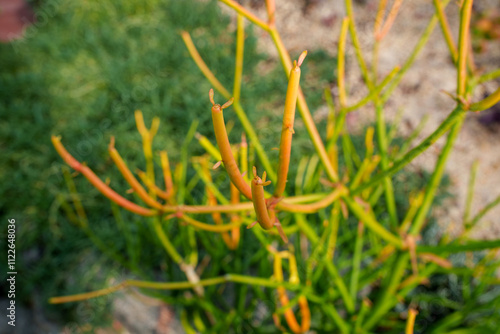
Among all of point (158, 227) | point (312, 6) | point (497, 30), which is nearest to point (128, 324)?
point (158, 227)

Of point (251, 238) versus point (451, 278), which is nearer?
point (451, 278)

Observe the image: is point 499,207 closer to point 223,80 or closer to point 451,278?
point 451,278

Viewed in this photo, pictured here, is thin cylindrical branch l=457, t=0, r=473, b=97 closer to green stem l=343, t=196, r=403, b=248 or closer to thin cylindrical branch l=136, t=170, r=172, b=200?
green stem l=343, t=196, r=403, b=248

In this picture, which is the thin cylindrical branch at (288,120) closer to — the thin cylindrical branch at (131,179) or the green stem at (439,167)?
the thin cylindrical branch at (131,179)

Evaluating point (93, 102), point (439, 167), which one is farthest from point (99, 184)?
point (93, 102)

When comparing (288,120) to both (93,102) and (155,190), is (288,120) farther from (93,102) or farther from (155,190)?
(93,102)

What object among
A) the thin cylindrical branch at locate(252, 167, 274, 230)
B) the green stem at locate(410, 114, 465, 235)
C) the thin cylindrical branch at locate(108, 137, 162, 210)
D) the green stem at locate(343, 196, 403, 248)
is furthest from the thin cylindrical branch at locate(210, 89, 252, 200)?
the green stem at locate(410, 114, 465, 235)
